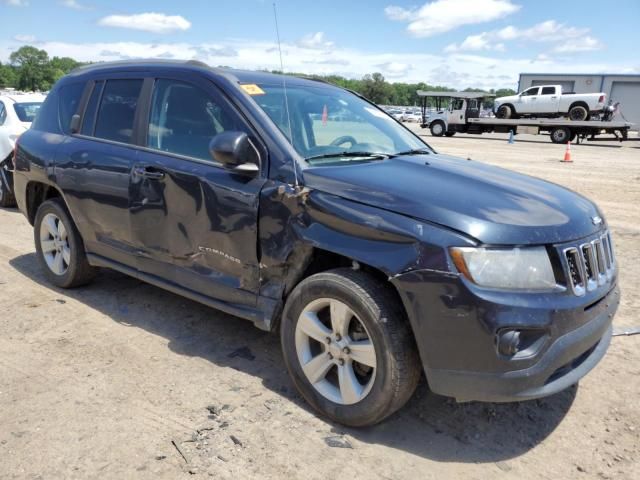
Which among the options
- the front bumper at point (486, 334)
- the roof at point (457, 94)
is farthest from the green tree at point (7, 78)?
the front bumper at point (486, 334)

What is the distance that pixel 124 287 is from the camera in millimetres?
5016

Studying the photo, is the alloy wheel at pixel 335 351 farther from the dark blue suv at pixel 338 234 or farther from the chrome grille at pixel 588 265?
the chrome grille at pixel 588 265

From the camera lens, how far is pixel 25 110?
29.0 ft

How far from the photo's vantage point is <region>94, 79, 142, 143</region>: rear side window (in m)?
4.05

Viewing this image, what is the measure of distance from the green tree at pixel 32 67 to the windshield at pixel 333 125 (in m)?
113

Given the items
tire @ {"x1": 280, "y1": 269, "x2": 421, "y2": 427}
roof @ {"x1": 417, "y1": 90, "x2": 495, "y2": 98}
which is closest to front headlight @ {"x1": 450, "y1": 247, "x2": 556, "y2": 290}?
tire @ {"x1": 280, "y1": 269, "x2": 421, "y2": 427}

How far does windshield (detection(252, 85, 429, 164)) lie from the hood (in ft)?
0.82

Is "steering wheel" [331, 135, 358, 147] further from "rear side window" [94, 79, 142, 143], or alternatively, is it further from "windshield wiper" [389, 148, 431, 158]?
"rear side window" [94, 79, 142, 143]

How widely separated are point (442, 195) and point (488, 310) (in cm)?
65

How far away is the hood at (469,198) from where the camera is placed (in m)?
2.53

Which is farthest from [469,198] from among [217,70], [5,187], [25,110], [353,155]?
[25,110]

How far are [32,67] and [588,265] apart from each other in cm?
13200

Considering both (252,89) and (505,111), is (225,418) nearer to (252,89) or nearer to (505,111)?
(252,89)

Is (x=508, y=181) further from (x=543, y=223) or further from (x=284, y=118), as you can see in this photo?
(x=284, y=118)
